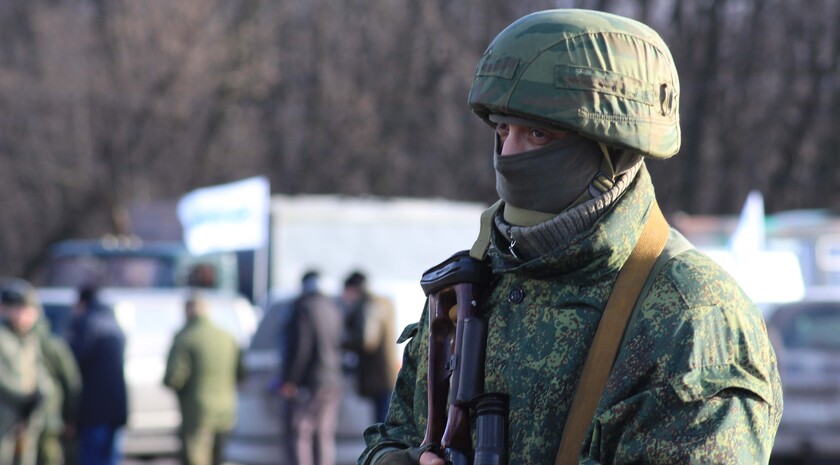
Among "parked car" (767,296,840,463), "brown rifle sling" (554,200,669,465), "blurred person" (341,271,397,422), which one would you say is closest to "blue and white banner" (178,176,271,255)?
"blurred person" (341,271,397,422)

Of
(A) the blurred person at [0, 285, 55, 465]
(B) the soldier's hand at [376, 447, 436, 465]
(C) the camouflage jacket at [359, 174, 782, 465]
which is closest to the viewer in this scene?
(C) the camouflage jacket at [359, 174, 782, 465]

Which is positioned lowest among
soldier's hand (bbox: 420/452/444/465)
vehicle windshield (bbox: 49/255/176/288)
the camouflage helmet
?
soldier's hand (bbox: 420/452/444/465)

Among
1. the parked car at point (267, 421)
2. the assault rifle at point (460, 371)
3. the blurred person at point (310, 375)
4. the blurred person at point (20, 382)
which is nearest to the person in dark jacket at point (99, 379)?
the blurred person at point (20, 382)

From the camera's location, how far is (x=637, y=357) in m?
2.26

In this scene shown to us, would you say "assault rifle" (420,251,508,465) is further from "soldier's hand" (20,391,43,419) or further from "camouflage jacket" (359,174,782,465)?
"soldier's hand" (20,391,43,419)

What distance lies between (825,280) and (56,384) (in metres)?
12.4

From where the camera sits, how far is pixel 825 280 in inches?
748

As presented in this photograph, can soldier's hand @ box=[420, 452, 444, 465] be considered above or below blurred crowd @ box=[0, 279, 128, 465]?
below

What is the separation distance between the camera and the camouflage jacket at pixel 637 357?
219cm

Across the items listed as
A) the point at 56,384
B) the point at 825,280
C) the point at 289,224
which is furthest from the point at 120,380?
the point at 825,280

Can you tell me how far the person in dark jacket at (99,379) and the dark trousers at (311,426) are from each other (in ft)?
3.92

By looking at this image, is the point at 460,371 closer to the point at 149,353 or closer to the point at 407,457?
the point at 407,457

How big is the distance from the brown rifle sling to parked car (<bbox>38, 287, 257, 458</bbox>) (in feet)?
34.8

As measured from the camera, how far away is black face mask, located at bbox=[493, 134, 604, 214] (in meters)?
2.47
